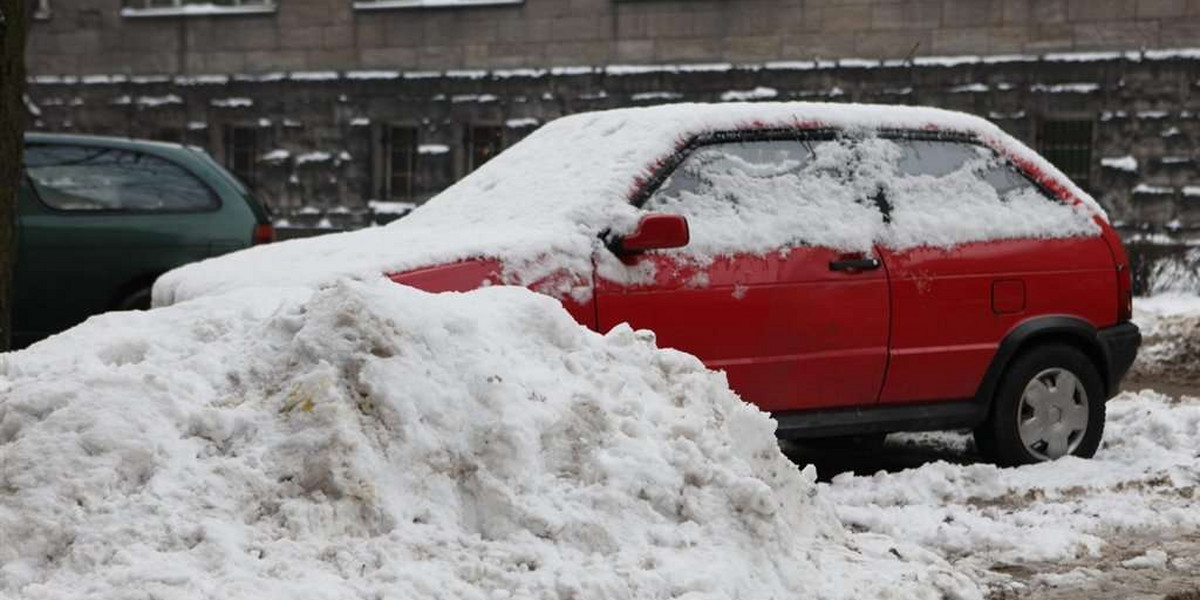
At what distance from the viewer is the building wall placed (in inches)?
828

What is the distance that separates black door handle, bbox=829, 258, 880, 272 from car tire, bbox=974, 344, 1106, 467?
94 centimetres

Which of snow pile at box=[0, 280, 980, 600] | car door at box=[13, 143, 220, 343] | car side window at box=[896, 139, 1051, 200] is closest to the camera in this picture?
snow pile at box=[0, 280, 980, 600]

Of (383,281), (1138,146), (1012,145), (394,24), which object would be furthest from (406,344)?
(394,24)

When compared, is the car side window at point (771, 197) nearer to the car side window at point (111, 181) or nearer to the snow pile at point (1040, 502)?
the snow pile at point (1040, 502)

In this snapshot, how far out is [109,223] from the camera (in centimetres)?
1077

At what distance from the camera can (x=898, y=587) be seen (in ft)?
16.4

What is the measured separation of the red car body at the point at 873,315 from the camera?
6.89m

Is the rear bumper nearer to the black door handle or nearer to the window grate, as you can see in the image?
the black door handle

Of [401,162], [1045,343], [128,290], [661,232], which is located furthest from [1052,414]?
[401,162]

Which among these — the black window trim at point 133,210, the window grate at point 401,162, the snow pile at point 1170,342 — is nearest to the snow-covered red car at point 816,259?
the black window trim at point 133,210

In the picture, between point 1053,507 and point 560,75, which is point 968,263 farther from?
point 560,75

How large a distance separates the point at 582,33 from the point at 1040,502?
17.0 m

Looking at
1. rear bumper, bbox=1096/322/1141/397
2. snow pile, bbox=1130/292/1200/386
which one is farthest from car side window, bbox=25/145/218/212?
snow pile, bbox=1130/292/1200/386

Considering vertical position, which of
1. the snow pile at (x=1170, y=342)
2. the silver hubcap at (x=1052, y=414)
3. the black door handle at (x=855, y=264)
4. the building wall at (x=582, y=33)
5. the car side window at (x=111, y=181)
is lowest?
the snow pile at (x=1170, y=342)
